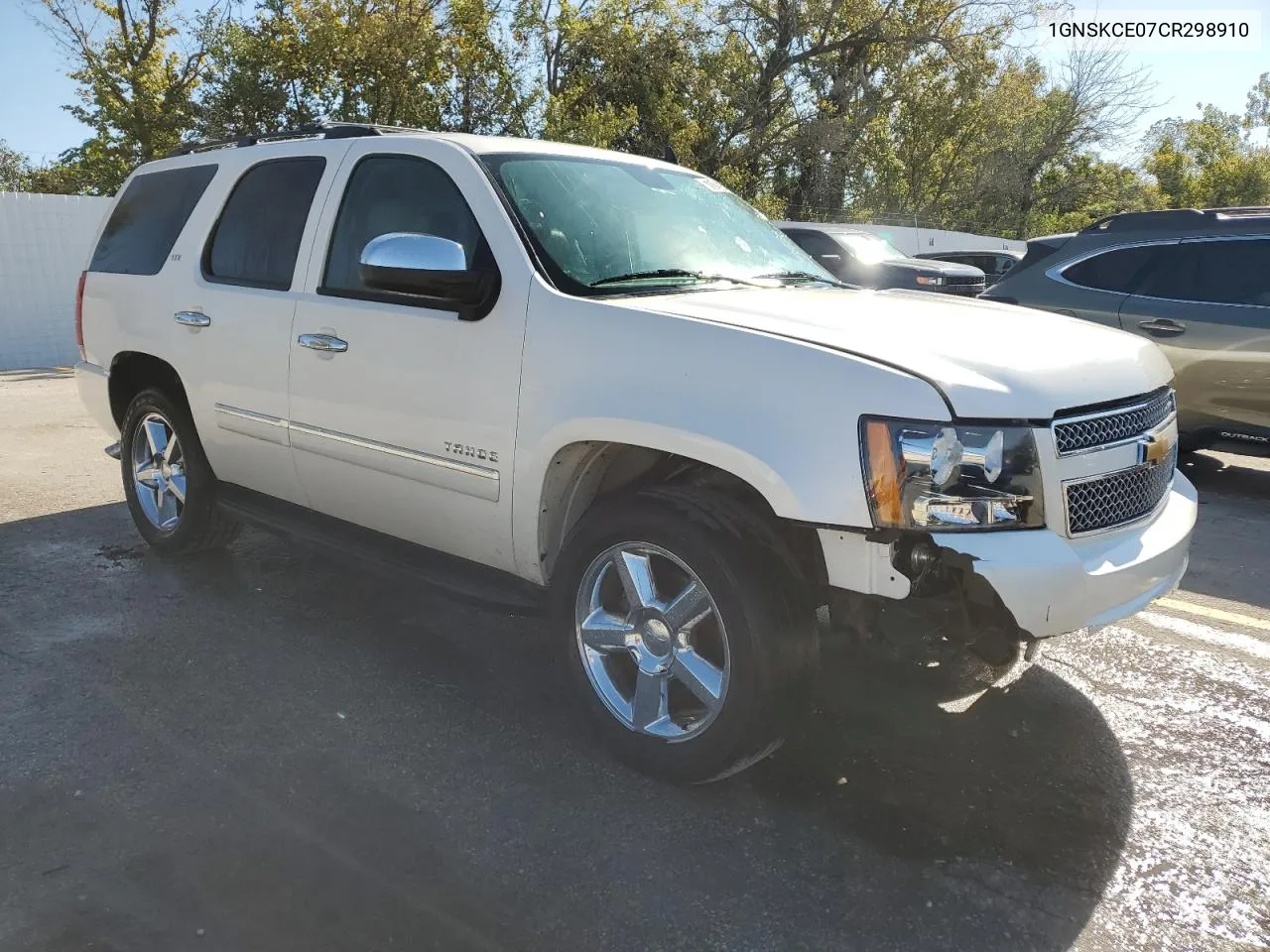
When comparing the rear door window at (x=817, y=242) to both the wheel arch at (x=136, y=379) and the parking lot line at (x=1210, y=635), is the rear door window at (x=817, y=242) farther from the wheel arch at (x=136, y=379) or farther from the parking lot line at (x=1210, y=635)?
the wheel arch at (x=136, y=379)

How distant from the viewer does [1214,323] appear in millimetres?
6828

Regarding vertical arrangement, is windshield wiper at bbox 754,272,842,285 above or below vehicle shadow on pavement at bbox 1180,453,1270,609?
above

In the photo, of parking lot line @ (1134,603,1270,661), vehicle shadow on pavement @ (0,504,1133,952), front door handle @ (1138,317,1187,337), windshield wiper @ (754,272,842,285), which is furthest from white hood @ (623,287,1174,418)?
front door handle @ (1138,317,1187,337)

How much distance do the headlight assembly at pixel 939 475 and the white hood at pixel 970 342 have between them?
87 mm

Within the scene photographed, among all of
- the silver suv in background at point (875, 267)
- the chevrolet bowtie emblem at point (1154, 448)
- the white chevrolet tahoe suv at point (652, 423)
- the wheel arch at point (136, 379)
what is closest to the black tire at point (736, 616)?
the white chevrolet tahoe suv at point (652, 423)

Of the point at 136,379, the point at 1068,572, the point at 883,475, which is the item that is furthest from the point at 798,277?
the point at 136,379

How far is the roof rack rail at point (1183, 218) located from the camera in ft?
23.2

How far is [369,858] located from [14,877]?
0.89 metres

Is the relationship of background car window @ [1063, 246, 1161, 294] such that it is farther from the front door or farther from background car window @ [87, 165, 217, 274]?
background car window @ [87, 165, 217, 274]

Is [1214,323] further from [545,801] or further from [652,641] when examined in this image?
[545,801]

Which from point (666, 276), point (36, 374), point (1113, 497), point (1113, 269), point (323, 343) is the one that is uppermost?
point (1113, 269)

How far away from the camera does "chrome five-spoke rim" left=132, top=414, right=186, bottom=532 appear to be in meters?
5.14

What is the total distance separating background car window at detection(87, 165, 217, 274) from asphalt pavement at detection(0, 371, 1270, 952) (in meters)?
1.72

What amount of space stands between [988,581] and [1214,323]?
5248 mm
